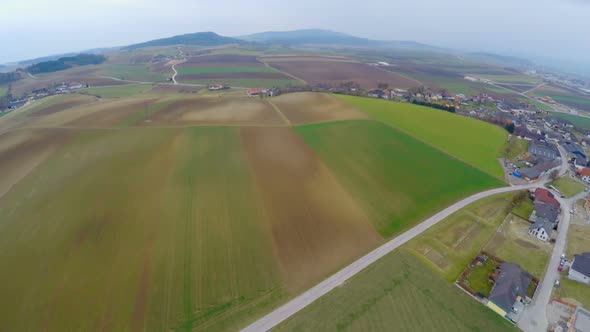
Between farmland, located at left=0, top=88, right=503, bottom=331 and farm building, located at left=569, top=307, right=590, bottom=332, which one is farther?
farmland, located at left=0, top=88, right=503, bottom=331

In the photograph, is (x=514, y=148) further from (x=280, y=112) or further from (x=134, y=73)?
(x=134, y=73)

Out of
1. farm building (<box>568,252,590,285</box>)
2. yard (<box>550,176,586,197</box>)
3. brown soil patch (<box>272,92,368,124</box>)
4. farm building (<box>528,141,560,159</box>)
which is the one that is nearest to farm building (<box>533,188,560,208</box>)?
yard (<box>550,176,586,197</box>)

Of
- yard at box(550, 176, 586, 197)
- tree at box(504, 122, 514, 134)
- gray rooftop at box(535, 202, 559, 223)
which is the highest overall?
tree at box(504, 122, 514, 134)

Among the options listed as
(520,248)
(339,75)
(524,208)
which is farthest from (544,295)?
(339,75)

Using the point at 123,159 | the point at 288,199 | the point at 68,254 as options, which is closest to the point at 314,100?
the point at 288,199

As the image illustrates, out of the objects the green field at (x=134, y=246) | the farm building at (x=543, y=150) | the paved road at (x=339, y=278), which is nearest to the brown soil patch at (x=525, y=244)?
the paved road at (x=339, y=278)

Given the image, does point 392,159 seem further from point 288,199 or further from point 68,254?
point 68,254

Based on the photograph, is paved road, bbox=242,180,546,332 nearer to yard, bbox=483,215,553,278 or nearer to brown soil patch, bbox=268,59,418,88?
yard, bbox=483,215,553,278
